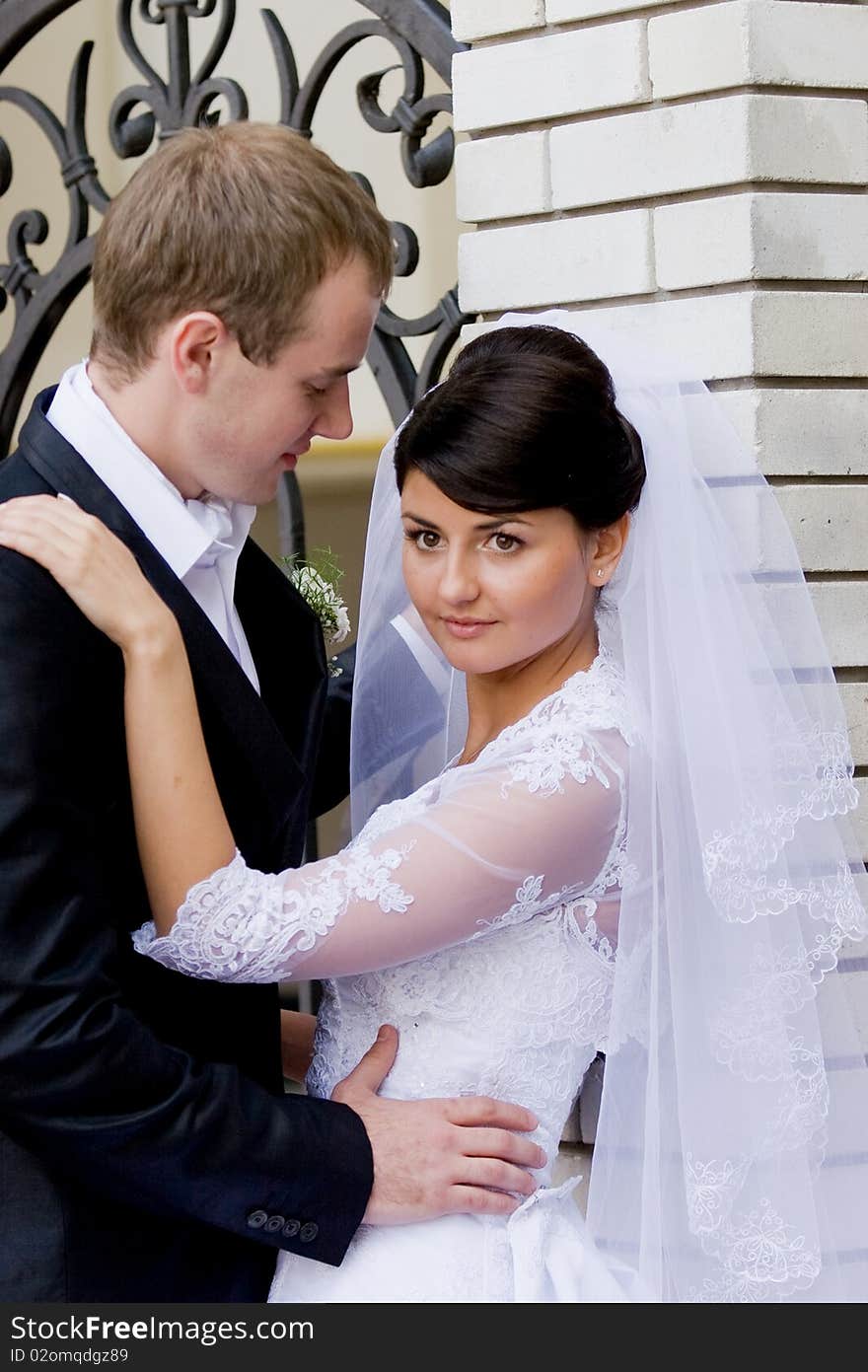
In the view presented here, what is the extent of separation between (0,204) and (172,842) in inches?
190

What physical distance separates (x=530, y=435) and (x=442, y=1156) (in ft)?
2.80

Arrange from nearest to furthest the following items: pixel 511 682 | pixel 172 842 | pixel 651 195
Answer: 1. pixel 172 842
2. pixel 511 682
3. pixel 651 195

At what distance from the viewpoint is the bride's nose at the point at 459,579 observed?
2.10 m

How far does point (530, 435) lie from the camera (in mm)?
2051

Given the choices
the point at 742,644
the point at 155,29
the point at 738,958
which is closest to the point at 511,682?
the point at 742,644

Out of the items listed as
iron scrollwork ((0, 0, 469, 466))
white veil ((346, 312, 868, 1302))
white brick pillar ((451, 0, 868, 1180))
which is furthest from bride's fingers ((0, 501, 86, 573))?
iron scrollwork ((0, 0, 469, 466))

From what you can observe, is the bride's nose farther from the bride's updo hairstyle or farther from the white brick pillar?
the white brick pillar

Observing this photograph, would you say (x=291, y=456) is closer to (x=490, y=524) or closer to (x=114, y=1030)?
(x=490, y=524)

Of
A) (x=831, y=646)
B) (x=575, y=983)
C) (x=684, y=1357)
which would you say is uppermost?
(x=831, y=646)

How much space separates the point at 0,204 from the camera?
618 centimetres

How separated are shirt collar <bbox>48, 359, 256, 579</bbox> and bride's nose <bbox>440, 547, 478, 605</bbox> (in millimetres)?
280

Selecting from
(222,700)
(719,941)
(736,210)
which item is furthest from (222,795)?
(736,210)

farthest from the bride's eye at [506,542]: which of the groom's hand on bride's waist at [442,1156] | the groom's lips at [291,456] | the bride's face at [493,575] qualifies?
the groom's hand on bride's waist at [442,1156]

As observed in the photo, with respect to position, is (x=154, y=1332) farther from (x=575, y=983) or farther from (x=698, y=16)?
(x=698, y=16)
